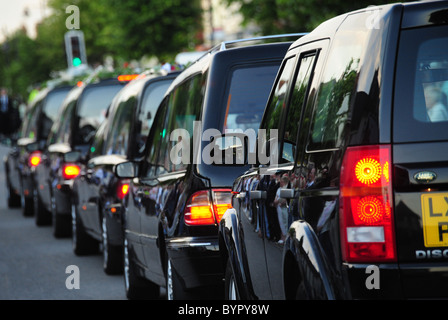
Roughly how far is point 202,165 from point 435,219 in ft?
10.1

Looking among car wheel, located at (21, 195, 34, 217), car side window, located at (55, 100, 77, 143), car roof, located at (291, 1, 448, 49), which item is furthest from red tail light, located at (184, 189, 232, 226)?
car wheel, located at (21, 195, 34, 217)

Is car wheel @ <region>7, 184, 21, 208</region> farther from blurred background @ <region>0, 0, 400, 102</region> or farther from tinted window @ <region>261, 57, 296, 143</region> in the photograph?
Result: tinted window @ <region>261, 57, 296, 143</region>

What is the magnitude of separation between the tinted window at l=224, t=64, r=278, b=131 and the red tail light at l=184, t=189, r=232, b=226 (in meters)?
0.44

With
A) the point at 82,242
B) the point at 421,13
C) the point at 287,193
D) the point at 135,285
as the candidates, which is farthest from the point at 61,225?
the point at 421,13

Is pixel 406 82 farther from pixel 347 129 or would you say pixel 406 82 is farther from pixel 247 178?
pixel 247 178

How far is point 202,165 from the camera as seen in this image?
6.98 metres

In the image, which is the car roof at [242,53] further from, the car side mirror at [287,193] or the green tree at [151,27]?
the green tree at [151,27]

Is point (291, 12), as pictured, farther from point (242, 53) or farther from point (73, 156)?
point (242, 53)

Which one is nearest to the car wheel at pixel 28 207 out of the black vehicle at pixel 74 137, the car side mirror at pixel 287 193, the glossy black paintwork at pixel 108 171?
the black vehicle at pixel 74 137

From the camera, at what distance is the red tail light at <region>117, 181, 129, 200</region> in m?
10.1

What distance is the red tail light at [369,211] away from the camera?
404 cm

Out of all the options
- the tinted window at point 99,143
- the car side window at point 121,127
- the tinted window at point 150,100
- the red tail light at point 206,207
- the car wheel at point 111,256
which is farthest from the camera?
the tinted window at point 99,143

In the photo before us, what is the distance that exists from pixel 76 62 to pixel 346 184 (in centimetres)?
2520
